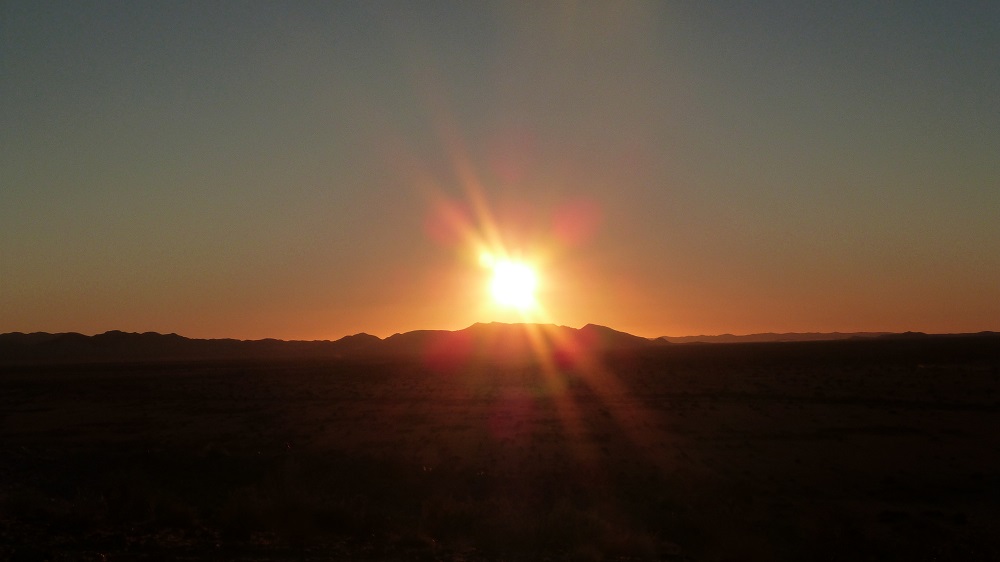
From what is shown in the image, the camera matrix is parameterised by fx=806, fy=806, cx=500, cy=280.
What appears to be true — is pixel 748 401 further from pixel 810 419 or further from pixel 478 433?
pixel 478 433

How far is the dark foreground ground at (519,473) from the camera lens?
14.6 m

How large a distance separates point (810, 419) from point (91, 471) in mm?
27749

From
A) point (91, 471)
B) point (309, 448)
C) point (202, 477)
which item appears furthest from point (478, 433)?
point (91, 471)

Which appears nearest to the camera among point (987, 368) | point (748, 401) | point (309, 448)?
point (309, 448)

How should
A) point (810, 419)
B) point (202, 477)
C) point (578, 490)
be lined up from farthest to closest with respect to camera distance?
point (810, 419) → point (202, 477) → point (578, 490)

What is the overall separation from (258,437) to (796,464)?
2064 centimetres

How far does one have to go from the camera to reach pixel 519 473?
24594mm

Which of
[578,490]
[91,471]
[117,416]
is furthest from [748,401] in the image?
[117,416]

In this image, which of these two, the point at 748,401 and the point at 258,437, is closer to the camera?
the point at 258,437

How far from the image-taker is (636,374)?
64.6 metres

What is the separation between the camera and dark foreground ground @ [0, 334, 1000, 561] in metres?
14.6

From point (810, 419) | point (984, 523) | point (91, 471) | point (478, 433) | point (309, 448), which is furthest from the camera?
point (810, 419)

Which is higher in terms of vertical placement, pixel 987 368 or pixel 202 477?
pixel 987 368

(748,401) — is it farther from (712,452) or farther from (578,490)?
(578,490)
